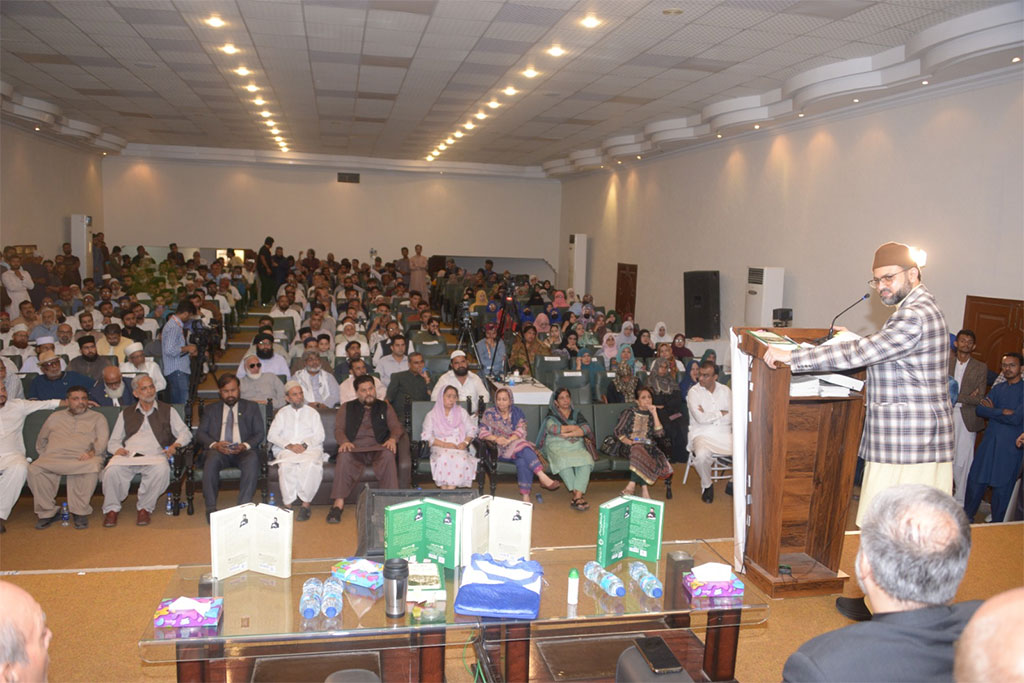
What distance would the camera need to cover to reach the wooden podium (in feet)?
10.9

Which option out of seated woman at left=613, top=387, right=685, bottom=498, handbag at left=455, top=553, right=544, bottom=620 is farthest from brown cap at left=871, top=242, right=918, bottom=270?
seated woman at left=613, top=387, right=685, bottom=498

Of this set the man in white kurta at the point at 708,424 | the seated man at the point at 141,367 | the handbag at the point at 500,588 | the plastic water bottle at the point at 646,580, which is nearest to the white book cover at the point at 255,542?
the handbag at the point at 500,588

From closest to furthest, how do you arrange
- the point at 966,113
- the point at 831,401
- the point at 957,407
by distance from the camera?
1. the point at 831,401
2. the point at 957,407
3. the point at 966,113

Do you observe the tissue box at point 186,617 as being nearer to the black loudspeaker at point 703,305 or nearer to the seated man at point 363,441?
the seated man at point 363,441

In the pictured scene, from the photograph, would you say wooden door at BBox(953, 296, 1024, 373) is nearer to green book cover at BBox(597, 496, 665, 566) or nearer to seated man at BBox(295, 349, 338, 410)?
green book cover at BBox(597, 496, 665, 566)

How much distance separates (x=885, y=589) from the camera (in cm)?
148

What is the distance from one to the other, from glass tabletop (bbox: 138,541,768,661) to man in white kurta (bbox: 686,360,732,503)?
3407 millimetres

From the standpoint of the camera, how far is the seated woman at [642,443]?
21.0 ft

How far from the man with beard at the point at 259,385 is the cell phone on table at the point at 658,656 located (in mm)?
5052

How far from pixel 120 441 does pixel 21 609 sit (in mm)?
4895

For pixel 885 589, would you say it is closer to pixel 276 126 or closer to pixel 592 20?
pixel 592 20

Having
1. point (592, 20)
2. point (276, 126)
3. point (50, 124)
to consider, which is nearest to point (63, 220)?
point (50, 124)

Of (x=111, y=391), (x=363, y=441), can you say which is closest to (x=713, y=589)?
(x=363, y=441)

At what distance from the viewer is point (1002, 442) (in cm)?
586
